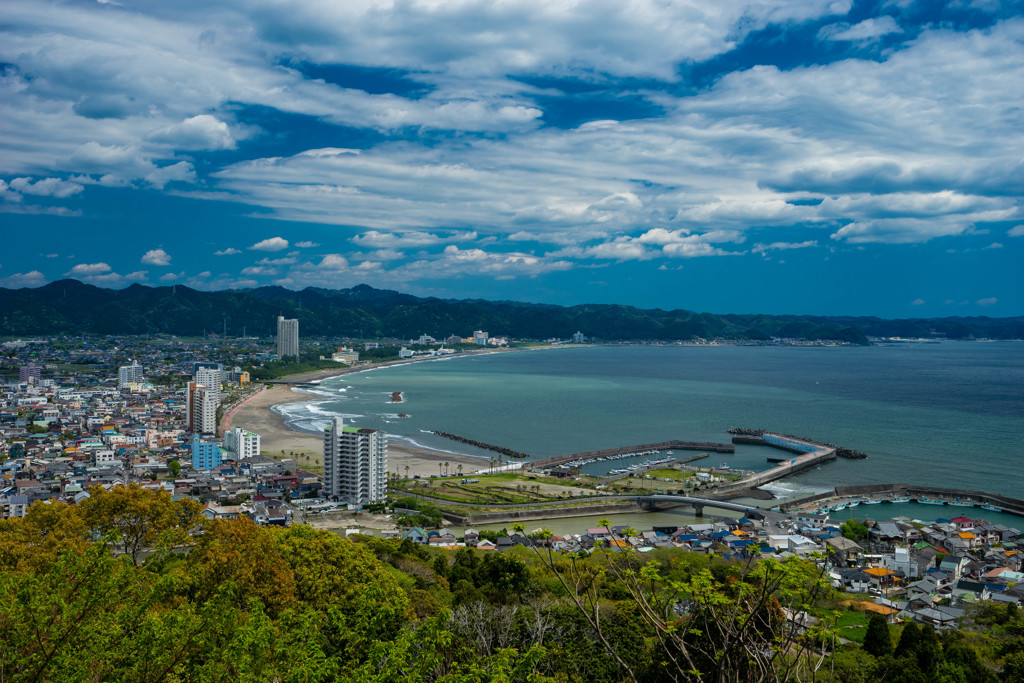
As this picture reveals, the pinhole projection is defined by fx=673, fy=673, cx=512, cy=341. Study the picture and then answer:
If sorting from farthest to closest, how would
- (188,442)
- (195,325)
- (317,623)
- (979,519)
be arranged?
(195,325), (188,442), (979,519), (317,623)

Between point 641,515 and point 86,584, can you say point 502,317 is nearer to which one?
point 641,515

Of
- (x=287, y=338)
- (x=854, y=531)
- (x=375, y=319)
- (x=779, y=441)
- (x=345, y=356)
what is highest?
(x=375, y=319)

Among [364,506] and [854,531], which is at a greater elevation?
[854,531]

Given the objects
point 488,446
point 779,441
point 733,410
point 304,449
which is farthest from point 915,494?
point 304,449

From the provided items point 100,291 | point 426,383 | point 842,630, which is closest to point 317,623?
point 842,630

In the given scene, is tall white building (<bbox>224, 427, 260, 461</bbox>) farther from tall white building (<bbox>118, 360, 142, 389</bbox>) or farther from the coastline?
tall white building (<bbox>118, 360, 142, 389</bbox>)

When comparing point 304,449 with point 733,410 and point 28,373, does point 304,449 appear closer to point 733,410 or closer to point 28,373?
point 733,410

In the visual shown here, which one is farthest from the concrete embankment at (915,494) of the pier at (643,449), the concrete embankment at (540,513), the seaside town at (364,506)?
the pier at (643,449)
